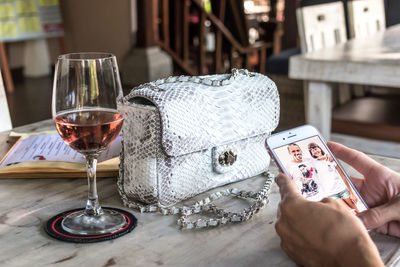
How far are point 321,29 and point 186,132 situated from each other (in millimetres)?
1671

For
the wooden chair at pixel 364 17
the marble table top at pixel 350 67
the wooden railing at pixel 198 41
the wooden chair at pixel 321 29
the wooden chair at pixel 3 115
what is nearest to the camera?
the wooden chair at pixel 3 115

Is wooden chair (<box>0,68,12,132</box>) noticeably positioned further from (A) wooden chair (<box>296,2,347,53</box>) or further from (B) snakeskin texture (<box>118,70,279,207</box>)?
(A) wooden chair (<box>296,2,347,53</box>)

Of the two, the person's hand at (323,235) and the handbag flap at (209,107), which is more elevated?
the handbag flap at (209,107)

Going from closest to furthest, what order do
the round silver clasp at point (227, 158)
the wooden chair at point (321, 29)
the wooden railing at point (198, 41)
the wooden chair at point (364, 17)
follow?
the round silver clasp at point (227, 158), the wooden chair at point (321, 29), the wooden chair at point (364, 17), the wooden railing at point (198, 41)

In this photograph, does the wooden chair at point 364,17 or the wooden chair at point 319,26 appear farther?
the wooden chair at point 364,17

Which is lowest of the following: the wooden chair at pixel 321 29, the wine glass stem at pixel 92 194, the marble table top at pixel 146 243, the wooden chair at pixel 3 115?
the marble table top at pixel 146 243

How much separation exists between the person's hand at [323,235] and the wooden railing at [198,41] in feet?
13.0

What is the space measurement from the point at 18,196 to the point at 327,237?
0.44 meters

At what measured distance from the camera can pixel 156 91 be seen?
2.14 ft

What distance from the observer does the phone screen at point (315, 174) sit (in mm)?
619

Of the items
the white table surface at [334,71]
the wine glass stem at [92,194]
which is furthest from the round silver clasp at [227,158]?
the white table surface at [334,71]

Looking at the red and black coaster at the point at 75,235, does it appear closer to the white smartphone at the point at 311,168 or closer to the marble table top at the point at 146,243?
the marble table top at the point at 146,243

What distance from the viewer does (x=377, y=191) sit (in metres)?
0.65

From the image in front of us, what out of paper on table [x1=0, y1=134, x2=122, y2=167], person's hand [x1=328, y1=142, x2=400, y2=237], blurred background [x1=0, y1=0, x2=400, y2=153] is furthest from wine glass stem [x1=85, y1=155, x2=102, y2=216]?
blurred background [x1=0, y1=0, x2=400, y2=153]
